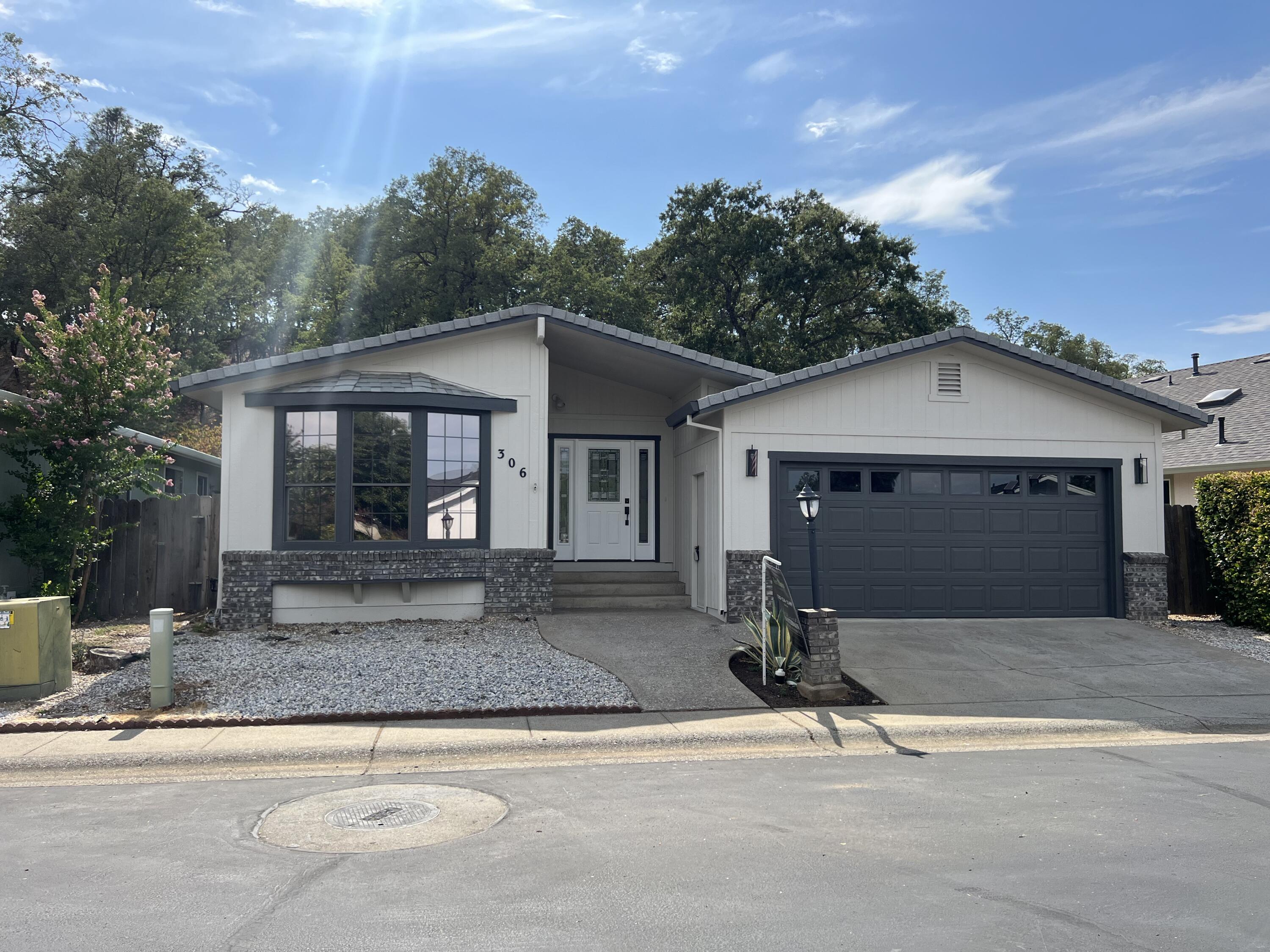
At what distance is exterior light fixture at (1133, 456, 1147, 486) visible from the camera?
12.9 m

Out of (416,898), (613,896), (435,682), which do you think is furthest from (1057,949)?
(435,682)

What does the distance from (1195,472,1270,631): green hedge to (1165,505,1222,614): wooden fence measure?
17 centimetres

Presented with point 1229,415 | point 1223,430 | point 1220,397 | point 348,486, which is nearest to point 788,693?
point 348,486

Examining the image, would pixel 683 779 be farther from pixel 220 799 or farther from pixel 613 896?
→ pixel 220 799

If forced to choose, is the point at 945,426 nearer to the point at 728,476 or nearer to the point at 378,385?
the point at 728,476

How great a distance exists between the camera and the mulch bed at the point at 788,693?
866cm

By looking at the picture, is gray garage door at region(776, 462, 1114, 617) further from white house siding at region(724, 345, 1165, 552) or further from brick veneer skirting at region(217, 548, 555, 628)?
brick veneer skirting at region(217, 548, 555, 628)

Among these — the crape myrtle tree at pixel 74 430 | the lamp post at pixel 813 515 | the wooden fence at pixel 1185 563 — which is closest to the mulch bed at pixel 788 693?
the lamp post at pixel 813 515

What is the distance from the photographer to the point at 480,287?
28.6 meters

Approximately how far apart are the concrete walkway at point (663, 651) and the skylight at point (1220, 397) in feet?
48.6

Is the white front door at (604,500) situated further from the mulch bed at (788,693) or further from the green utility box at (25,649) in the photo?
the green utility box at (25,649)

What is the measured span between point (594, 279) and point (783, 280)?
18.5 ft

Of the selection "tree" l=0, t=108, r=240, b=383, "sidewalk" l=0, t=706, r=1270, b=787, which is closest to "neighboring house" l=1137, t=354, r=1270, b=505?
"sidewalk" l=0, t=706, r=1270, b=787

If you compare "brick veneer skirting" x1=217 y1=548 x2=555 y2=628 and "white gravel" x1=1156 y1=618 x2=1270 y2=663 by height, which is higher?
"brick veneer skirting" x1=217 y1=548 x2=555 y2=628
